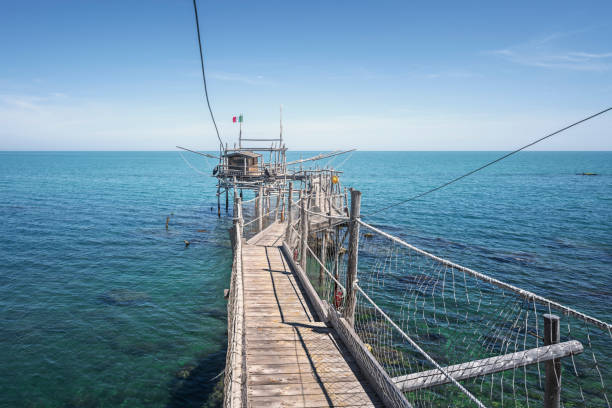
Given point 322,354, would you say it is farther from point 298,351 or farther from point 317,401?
point 317,401

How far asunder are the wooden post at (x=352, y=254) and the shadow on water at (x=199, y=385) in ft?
17.7

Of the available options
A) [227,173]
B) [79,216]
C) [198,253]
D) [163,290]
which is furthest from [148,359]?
[79,216]

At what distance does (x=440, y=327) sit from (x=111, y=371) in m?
11.2

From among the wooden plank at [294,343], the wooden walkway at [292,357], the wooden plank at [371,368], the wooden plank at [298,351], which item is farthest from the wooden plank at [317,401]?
the wooden plank at [294,343]

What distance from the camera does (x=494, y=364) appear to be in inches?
172

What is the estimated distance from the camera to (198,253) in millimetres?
22797

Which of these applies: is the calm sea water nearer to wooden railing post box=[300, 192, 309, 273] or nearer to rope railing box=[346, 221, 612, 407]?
rope railing box=[346, 221, 612, 407]

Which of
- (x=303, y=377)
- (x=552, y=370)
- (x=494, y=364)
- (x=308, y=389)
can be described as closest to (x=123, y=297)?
(x=303, y=377)

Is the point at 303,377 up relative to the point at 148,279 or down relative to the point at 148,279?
up

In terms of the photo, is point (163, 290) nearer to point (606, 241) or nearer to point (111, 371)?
point (111, 371)

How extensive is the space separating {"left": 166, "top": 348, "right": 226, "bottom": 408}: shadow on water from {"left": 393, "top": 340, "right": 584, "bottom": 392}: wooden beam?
647cm

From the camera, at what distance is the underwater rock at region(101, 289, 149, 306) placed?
1543 centimetres

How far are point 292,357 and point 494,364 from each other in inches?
120

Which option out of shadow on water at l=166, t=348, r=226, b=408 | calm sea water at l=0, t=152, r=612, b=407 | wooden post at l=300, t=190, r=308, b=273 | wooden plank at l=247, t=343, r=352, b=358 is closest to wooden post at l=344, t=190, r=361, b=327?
wooden plank at l=247, t=343, r=352, b=358
